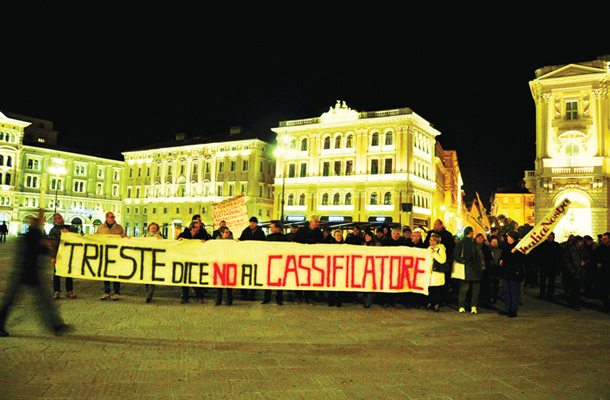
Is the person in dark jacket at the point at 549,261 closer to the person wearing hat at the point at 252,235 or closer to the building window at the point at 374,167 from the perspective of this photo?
the person wearing hat at the point at 252,235

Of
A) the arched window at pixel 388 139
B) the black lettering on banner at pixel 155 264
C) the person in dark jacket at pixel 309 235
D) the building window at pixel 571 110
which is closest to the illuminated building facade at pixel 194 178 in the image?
the arched window at pixel 388 139

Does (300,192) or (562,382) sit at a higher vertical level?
(300,192)

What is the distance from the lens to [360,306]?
36.7ft

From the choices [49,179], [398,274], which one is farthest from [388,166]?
[49,179]

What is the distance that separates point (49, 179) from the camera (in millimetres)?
80500

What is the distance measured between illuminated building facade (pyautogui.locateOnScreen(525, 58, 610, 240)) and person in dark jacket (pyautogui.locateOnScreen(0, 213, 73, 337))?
123 feet

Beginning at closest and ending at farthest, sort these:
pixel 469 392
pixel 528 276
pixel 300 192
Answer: pixel 469 392 < pixel 528 276 < pixel 300 192

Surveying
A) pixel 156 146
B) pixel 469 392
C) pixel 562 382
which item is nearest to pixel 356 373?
pixel 469 392

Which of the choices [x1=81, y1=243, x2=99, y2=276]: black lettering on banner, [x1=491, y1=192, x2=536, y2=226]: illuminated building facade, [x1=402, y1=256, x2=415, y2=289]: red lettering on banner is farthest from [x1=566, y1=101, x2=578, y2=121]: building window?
[x1=491, y1=192, x2=536, y2=226]: illuminated building facade

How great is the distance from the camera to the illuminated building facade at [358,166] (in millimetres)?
55156

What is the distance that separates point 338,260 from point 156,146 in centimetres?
7527

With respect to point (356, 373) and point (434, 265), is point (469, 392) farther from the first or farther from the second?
point (434, 265)

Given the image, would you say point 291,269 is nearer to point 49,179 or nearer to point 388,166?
point 388,166

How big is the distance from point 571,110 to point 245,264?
36674mm
